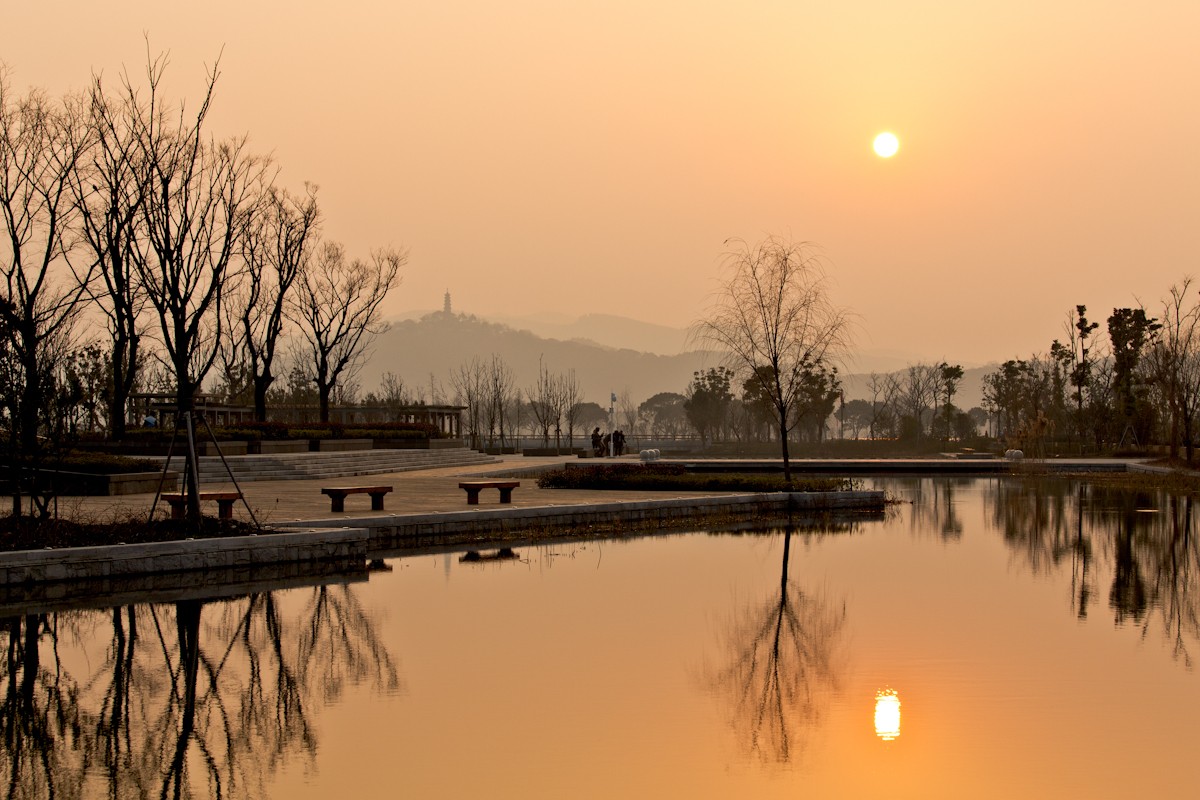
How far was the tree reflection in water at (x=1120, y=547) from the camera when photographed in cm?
1352

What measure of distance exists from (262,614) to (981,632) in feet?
24.0

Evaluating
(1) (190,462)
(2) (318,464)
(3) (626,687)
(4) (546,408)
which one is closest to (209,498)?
(1) (190,462)

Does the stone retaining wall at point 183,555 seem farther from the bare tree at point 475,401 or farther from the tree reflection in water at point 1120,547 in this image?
the bare tree at point 475,401

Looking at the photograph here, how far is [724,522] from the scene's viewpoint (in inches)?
945

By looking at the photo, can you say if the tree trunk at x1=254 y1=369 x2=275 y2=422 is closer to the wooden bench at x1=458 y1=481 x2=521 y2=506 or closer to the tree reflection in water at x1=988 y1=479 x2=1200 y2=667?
the wooden bench at x1=458 y1=481 x2=521 y2=506

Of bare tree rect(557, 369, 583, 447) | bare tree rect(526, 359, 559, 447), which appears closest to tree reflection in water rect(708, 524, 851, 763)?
bare tree rect(526, 359, 559, 447)

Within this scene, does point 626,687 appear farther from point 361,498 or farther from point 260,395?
point 260,395

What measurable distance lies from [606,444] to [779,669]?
1564 inches

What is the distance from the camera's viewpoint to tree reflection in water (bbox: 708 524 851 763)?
8727mm

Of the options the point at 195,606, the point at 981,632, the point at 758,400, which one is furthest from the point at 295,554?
the point at 758,400

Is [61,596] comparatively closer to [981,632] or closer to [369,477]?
[981,632]

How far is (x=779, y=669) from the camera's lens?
1079 cm

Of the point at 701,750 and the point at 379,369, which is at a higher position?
the point at 379,369

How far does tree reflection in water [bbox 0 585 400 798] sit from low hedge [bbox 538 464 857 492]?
49.2 ft
